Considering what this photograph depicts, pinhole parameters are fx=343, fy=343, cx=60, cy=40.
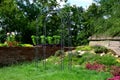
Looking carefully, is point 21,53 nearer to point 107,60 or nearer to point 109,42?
point 109,42

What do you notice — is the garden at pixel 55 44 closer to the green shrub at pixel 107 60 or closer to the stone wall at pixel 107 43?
the green shrub at pixel 107 60

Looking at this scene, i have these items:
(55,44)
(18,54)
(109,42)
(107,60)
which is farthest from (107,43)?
(18,54)

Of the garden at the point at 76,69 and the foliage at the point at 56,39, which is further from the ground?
the foliage at the point at 56,39

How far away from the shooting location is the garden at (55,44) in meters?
10.3

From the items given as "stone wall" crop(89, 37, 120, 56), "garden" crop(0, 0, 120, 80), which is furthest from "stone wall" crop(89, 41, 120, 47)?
"garden" crop(0, 0, 120, 80)

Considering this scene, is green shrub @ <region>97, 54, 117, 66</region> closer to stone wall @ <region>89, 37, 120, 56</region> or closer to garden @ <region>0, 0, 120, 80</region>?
garden @ <region>0, 0, 120, 80</region>

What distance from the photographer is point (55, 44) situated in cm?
1736

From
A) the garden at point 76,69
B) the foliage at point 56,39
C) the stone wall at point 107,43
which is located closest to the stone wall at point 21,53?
the foliage at point 56,39

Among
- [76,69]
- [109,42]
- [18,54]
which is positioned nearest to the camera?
[76,69]

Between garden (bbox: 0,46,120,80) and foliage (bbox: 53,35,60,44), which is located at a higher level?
foliage (bbox: 53,35,60,44)

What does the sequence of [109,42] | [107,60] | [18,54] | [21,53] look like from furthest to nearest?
[109,42], [21,53], [18,54], [107,60]

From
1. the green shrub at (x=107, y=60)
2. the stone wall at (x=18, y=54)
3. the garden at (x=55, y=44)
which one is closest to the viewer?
the garden at (x=55, y=44)

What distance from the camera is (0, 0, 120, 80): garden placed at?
33.9ft

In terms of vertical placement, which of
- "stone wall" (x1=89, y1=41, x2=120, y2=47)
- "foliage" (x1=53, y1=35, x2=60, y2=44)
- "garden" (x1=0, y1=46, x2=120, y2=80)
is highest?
"foliage" (x1=53, y1=35, x2=60, y2=44)
